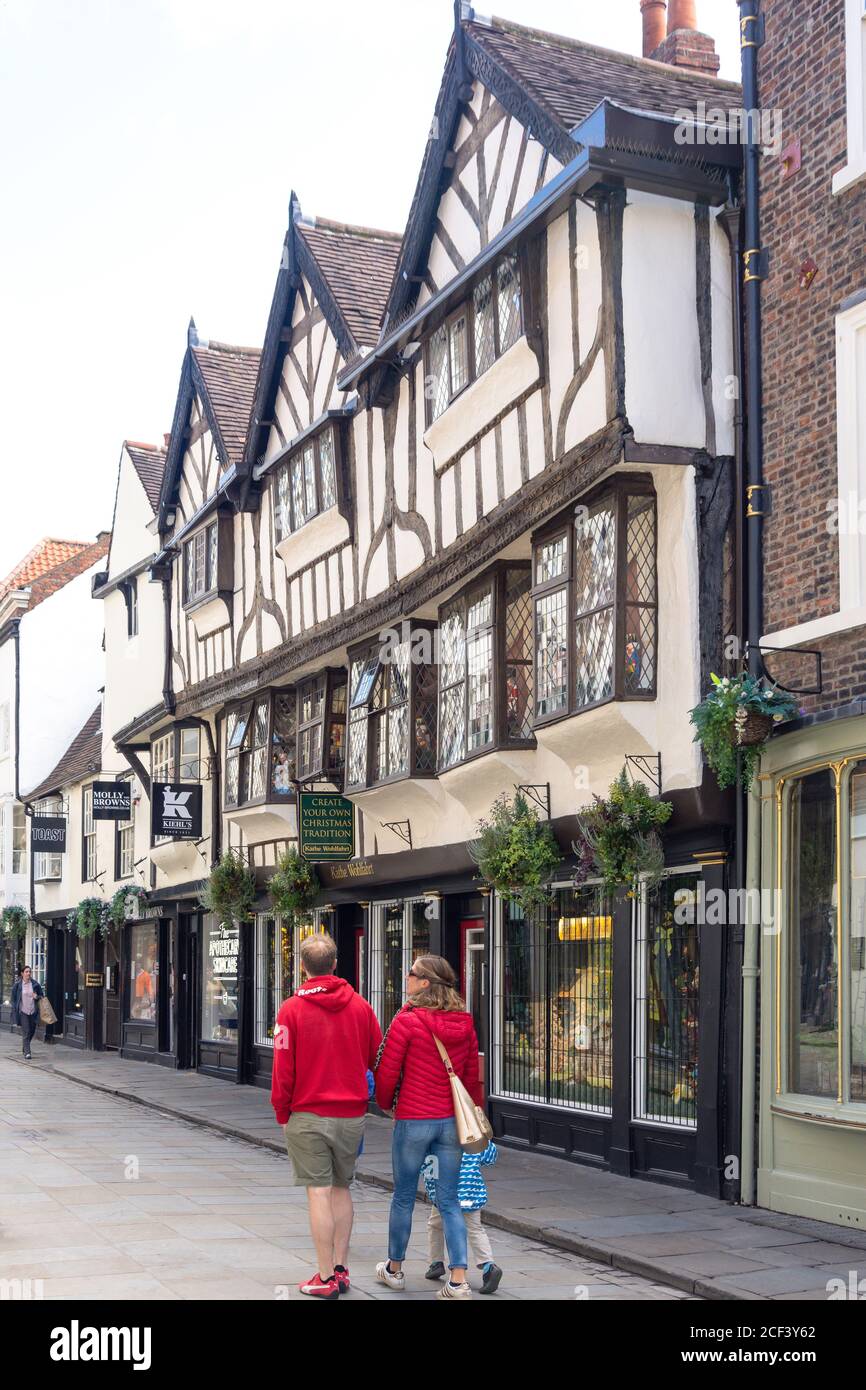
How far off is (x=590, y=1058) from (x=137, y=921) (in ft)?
55.2

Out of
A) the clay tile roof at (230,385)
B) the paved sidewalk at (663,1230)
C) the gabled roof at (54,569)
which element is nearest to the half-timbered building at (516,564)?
the paved sidewalk at (663,1230)

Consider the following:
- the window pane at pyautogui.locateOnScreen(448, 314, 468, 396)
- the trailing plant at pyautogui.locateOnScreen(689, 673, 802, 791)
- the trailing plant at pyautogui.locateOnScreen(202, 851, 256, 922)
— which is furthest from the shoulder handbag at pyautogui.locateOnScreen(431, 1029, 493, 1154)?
the trailing plant at pyautogui.locateOnScreen(202, 851, 256, 922)

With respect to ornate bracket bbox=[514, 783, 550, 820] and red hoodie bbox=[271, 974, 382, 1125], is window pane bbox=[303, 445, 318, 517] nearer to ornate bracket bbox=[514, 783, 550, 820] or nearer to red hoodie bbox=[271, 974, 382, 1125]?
ornate bracket bbox=[514, 783, 550, 820]

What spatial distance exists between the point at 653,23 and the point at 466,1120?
12.8m

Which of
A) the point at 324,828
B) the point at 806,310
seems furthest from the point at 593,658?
the point at 324,828

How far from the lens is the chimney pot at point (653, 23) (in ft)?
53.7

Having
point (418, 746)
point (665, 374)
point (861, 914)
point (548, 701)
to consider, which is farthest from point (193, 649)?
point (861, 914)

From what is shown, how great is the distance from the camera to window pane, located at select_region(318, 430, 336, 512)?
17.9 m

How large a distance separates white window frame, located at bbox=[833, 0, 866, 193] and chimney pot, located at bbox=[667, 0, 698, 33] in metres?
5.84

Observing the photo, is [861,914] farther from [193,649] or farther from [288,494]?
[193,649]

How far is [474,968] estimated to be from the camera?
16219 millimetres

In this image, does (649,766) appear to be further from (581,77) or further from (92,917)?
(92,917)

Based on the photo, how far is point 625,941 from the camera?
504 inches

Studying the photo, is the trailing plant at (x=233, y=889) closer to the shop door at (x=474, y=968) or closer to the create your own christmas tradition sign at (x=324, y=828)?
the create your own christmas tradition sign at (x=324, y=828)
